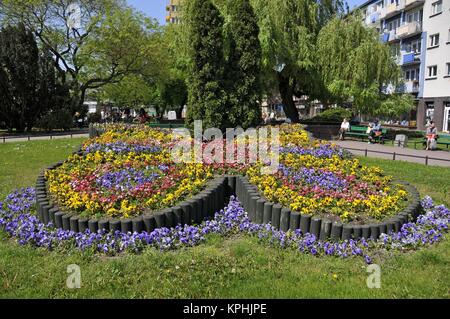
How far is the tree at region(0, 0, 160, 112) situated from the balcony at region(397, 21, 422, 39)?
920 inches

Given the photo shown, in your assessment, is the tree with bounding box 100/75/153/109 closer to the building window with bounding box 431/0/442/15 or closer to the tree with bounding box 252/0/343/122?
the tree with bounding box 252/0/343/122

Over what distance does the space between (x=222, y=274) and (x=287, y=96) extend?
2101cm

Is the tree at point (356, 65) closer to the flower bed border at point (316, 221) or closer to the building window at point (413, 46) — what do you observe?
the flower bed border at point (316, 221)

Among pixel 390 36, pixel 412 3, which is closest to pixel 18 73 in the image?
pixel 412 3

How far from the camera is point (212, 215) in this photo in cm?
679

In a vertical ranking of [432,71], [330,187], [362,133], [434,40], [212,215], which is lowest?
[212,215]

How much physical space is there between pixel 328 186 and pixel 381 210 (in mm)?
1294

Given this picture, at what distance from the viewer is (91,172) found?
7.95 metres

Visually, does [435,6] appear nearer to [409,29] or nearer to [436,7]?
[436,7]

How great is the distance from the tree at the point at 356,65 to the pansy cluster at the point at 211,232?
620 inches

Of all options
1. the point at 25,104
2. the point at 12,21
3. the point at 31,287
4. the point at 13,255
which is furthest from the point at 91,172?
the point at 12,21

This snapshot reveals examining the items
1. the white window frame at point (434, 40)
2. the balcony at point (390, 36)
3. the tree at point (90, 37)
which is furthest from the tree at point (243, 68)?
the balcony at point (390, 36)

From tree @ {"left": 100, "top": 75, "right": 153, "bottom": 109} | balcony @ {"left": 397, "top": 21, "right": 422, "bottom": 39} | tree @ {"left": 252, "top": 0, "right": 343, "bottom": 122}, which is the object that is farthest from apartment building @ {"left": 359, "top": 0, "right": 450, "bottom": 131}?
tree @ {"left": 100, "top": 75, "right": 153, "bottom": 109}

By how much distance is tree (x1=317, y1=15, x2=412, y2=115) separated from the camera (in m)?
20.9
